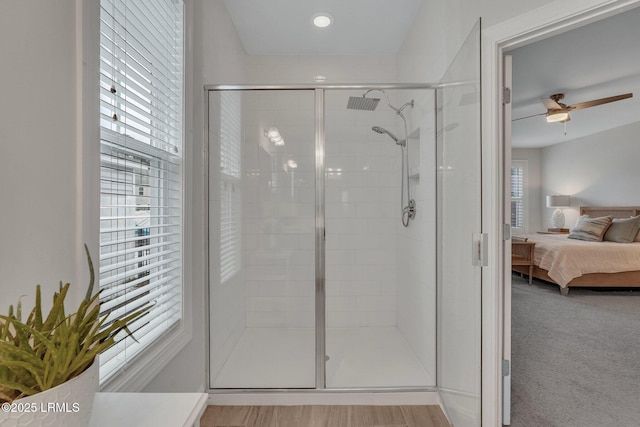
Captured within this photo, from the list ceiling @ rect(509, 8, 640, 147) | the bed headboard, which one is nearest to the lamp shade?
the bed headboard

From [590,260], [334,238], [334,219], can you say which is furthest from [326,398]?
[590,260]

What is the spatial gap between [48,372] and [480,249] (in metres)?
1.56

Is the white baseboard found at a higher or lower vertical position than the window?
lower

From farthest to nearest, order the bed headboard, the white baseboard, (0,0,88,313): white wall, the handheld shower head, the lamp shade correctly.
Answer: the lamp shade, the bed headboard, the handheld shower head, the white baseboard, (0,0,88,313): white wall

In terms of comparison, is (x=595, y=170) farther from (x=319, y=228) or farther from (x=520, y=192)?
(x=319, y=228)

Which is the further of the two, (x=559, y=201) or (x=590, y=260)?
(x=559, y=201)

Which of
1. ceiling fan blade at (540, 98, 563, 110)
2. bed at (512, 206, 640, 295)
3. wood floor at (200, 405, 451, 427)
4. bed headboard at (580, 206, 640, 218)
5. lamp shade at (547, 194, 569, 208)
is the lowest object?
wood floor at (200, 405, 451, 427)

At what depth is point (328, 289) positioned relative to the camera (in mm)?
2705

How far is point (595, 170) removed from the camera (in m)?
6.23

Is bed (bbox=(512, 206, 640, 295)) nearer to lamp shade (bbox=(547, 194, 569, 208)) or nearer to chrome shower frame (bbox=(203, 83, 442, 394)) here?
lamp shade (bbox=(547, 194, 569, 208))

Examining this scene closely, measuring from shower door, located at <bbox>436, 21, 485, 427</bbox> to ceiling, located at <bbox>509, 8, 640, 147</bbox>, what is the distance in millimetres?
1716

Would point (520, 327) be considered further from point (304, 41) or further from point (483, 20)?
point (304, 41)

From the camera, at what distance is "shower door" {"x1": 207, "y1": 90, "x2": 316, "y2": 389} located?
7.36 ft

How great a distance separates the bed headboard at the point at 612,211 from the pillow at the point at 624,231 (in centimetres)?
74
